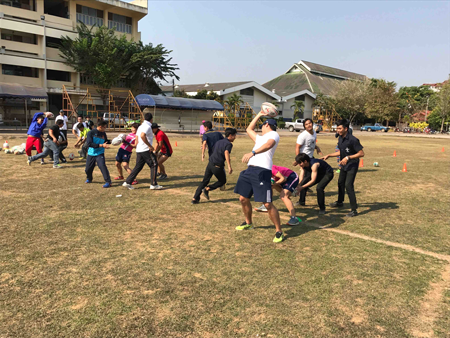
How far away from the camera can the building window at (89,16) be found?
130 feet

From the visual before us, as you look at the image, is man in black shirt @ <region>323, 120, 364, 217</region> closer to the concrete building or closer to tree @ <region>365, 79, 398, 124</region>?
the concrete building

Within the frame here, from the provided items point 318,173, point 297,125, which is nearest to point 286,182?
point 318,173

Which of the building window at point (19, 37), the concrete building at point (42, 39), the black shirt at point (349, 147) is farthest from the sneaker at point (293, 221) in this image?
the building window at point (19, 37)

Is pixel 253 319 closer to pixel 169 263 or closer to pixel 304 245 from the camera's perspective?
pixel 169 263

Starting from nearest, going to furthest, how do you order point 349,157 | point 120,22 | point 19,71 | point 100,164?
point 349,157
point 100,164
point 19,71
point 120,22

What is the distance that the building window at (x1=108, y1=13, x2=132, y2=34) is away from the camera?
42469mm

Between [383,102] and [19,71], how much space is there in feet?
198

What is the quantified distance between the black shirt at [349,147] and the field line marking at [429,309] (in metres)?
2.90

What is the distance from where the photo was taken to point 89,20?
40.1 m

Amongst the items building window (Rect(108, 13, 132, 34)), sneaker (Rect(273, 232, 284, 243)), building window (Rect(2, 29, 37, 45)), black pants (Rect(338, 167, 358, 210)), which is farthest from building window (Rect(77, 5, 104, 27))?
sneaker (Rect(273, 232, 284, 243))

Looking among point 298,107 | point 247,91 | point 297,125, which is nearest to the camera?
point 297,125

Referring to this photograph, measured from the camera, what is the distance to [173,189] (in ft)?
28.9

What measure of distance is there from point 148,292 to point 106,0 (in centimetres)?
4452

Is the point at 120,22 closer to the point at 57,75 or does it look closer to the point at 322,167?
the point at 57,75
